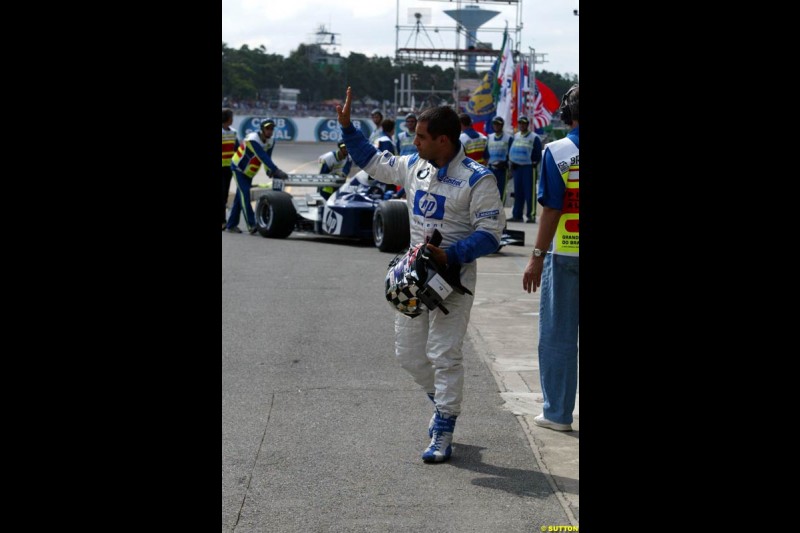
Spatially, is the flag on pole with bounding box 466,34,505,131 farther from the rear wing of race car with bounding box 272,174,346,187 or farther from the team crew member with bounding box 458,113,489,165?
the rear wing of race car with bounding box 272,174,346,187

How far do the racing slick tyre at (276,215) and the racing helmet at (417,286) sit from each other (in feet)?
34.1

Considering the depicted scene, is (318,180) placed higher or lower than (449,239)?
higher

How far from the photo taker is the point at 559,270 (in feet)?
18.3

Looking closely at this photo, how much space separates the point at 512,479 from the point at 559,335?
933 mm

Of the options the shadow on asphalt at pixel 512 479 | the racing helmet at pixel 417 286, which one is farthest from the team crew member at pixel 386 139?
the shadow on asphalt at pixel 512 479

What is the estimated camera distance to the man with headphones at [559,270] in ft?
17.8

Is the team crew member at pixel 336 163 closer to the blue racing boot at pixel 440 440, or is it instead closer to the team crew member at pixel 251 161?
the team crew member at pixel 251 161

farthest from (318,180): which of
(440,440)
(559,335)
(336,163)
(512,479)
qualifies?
(512,479)

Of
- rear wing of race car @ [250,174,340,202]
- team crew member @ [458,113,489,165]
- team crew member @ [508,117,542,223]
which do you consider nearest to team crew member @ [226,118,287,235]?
rear wing of race car @ [250,174,340,202]

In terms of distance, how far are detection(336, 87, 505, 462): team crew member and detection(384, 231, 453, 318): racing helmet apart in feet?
0.19

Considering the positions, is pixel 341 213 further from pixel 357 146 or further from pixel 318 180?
pixel 357 146

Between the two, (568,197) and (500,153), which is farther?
(500,153)
